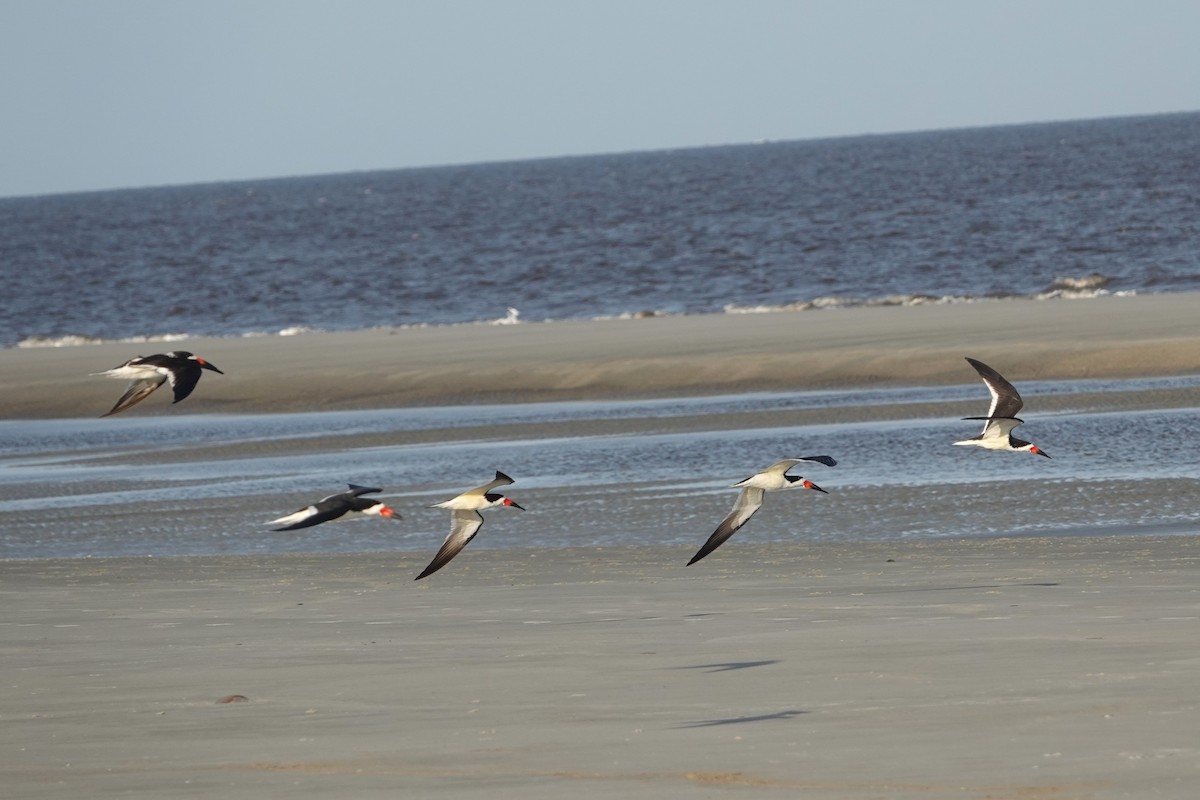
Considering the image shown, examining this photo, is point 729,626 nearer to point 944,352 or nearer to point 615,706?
point 615,706

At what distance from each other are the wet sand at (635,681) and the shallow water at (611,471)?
1.83 m

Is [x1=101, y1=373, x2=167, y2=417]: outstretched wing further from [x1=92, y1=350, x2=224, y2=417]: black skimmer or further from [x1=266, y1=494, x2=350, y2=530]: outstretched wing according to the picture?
[x1=266, y1=494, x2=350, y2=530]: outstretched wing

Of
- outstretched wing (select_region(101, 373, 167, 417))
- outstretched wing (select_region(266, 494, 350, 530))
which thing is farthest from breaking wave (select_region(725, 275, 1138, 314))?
outstretched wing (select_region(266, 494, 350, 530))

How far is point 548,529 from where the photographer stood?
12320 millimetres

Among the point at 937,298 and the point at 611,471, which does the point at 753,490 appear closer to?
the point at 611,471

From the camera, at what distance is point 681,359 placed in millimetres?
22266

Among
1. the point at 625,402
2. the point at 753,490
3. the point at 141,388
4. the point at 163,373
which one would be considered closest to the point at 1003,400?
the point at 753,490

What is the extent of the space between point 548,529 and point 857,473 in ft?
9.91

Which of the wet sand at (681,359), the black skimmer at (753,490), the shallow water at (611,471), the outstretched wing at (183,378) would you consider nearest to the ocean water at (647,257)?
the wet sand at (681,359)

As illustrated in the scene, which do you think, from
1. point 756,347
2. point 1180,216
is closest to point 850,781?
point 756,347

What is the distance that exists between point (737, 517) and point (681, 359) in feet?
41.5

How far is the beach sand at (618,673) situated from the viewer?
5.43m

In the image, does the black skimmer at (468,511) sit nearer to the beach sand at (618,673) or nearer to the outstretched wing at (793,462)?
the beach sand at (618,673)

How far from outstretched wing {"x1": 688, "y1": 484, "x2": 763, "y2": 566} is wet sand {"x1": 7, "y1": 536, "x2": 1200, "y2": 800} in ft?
1.00
